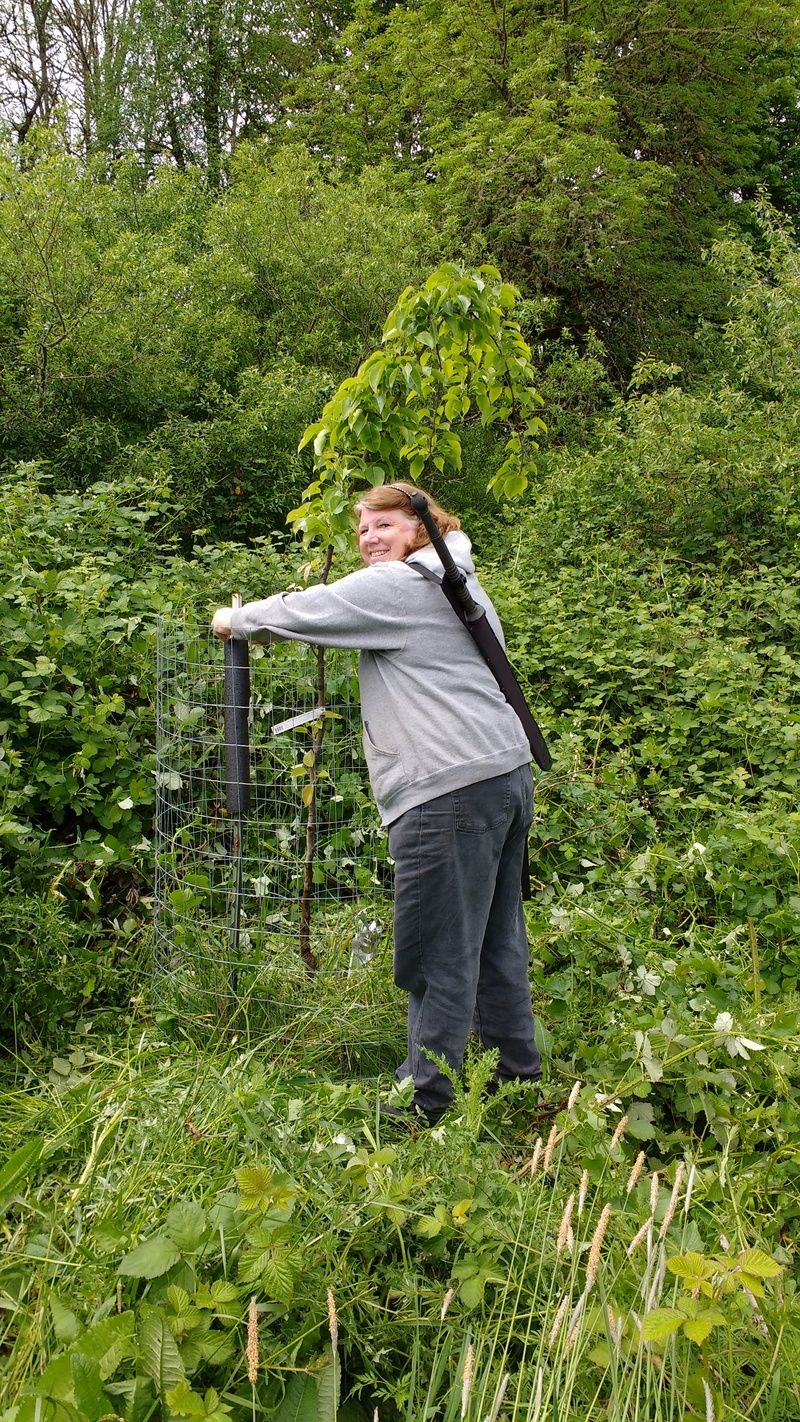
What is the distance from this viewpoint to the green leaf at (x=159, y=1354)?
58.4 inches

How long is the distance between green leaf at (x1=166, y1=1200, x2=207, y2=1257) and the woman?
0.82m

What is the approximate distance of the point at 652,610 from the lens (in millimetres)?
5668

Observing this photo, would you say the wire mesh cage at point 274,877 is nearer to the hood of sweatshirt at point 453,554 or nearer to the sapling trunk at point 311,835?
the sapling trunk at point 311,835

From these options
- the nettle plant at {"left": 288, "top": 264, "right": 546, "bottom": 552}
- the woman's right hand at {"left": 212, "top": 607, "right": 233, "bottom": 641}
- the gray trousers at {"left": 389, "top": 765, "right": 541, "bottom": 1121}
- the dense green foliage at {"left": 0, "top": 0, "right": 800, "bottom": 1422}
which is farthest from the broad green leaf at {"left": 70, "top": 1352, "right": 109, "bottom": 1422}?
the nettle plant at {"left": 288, "top": 264, "right": 546, "bottom": 552}

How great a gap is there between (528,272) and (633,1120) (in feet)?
37.2

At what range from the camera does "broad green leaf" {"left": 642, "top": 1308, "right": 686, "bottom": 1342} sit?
4.64 feet

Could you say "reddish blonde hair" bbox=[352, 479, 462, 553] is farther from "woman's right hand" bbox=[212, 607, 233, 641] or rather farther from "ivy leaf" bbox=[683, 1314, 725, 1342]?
"ivy leaf" bbox=[683, 1314, 725, 1342]

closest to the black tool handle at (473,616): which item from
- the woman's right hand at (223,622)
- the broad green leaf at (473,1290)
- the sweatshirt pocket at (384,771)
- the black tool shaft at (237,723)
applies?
the sweatshirt pocket at (384,771)

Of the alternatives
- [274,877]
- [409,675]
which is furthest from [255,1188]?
[274,877]

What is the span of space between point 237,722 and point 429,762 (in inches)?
24.4

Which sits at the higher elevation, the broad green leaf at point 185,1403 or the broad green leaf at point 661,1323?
the broad green leaf at point 661,1323

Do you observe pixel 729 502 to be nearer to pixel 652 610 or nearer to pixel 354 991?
pixel 652 610

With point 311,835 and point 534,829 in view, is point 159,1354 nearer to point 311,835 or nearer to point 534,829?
point 311,835

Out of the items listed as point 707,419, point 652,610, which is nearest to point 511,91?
point 707,419
